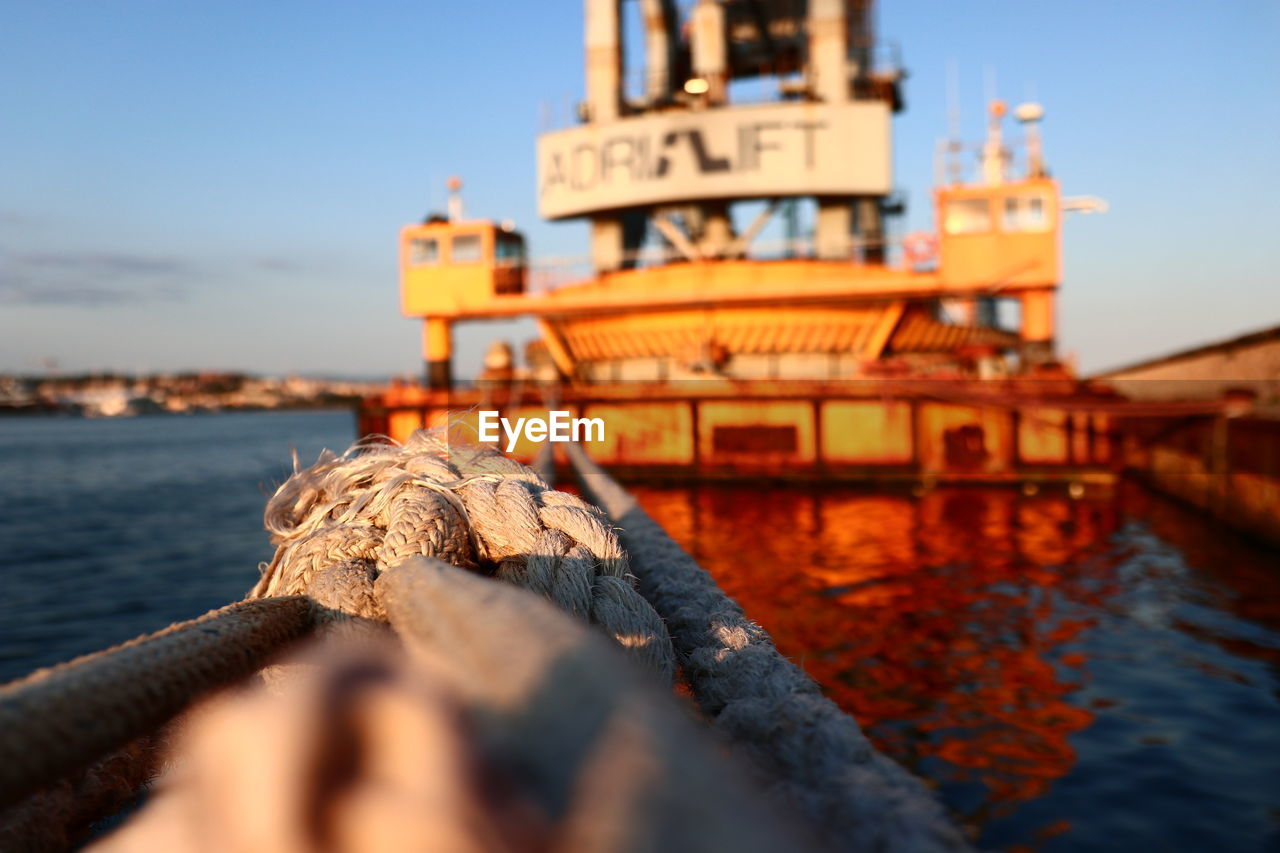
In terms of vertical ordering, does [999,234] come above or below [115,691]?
above

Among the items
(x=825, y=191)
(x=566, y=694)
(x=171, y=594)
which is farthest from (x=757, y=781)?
(x=825, y=191)

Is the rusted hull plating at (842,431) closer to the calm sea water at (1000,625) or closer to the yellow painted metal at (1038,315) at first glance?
the calm sea water at (1000,625)

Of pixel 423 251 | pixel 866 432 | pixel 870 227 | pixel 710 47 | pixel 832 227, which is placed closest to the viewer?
pixel 866 432

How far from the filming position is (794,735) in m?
1.12

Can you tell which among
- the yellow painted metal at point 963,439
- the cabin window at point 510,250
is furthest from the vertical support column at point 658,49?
the yellow painted metal at point 963,439

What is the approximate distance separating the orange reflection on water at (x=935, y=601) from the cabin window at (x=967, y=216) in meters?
5.35

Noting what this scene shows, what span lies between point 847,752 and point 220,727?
2.38 ft

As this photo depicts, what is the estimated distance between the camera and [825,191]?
17844 mm

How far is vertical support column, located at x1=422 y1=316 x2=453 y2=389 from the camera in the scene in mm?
19672

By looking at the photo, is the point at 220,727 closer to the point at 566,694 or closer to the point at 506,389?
the point at 566,694

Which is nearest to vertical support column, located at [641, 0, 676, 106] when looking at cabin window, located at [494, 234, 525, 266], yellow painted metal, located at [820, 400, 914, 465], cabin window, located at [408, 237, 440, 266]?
cabin window, located at [494, 234, 525, 266]

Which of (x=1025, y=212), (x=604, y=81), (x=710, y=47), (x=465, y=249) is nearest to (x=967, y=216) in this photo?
(x=1025, y=212)

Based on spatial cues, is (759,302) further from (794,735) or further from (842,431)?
(794,735)

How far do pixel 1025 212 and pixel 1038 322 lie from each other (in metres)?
2.15
